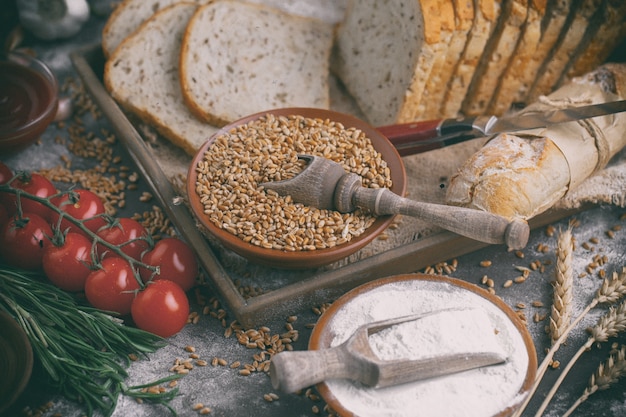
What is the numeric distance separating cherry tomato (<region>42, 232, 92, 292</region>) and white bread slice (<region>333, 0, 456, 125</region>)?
182 cm

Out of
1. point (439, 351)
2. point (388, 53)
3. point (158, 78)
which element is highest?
point (388, 53)

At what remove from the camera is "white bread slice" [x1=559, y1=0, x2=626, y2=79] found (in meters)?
3.33

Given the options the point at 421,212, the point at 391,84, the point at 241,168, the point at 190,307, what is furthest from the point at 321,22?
the point at 190,307

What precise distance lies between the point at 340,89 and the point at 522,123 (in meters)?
1.31

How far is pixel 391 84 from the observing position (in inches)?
140

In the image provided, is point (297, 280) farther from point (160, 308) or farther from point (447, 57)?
point (447, 57)

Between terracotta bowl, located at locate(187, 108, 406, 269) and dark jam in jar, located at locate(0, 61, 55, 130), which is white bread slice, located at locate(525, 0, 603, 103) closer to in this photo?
terracotta bowl, located at locate(187, 108, 406, 269)

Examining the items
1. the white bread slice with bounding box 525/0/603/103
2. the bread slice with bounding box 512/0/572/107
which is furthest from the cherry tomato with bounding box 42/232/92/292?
the white bread slice with bounding box 525/0/603/103

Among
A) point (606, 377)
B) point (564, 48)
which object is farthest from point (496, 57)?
point (606, 377)

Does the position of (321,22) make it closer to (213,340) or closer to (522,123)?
(522,123)

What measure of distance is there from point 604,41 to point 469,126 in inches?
40.4

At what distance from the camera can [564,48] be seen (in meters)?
3.50

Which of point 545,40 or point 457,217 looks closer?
point 457,217

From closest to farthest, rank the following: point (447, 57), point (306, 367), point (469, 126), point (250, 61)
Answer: point (306, 367)
point (469, 126)
point (447, 57)
point (250, 61)
